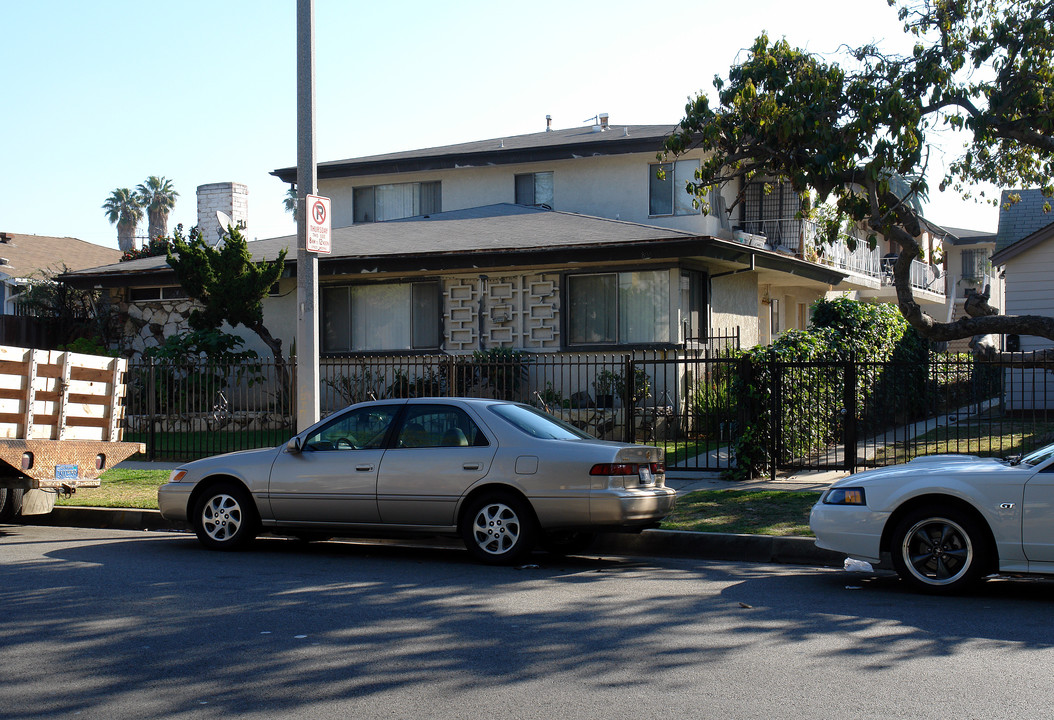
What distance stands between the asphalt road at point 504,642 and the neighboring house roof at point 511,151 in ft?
50.5

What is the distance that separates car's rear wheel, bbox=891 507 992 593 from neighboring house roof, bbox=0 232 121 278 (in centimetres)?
2689

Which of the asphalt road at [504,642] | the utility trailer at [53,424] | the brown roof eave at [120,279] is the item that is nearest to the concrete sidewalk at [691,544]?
the asphalt road at [504,642]

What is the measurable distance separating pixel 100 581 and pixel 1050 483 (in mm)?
7037

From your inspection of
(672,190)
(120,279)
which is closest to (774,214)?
(672,190)

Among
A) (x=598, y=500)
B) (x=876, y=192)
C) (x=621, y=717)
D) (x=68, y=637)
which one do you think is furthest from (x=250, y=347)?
(x=621, y=717)

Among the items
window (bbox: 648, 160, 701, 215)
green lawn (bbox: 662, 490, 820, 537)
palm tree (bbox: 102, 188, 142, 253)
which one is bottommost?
green lawn (bbox: 662, 490, 820, 537)

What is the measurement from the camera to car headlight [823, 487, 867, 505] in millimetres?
7891

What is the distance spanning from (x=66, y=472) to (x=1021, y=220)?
23.8m

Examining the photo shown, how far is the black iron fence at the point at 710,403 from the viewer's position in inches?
536

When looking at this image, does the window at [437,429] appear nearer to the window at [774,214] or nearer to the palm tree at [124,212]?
the window at [774,214]

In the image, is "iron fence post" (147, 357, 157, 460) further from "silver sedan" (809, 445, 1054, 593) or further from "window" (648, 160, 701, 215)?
"silver sedan" (809, 445, 1054, 593)

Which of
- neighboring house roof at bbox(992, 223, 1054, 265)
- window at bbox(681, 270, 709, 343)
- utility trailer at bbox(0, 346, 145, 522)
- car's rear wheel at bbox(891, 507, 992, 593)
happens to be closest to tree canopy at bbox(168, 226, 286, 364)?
window at bbox(681, 270, 709, 343)

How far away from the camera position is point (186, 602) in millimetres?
7199

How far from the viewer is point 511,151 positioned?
2434 centimetres
